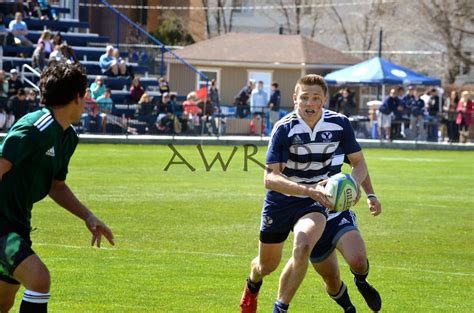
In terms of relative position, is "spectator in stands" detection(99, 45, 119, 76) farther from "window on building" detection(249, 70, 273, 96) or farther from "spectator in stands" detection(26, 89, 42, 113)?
"window on building" detection(249, 70, 273, 96)

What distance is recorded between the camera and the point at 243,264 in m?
12.7

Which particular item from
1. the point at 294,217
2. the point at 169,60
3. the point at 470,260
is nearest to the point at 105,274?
the point at 294,217

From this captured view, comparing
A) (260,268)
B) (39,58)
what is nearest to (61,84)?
(260,268)

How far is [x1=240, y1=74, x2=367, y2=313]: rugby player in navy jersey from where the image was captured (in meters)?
8.77

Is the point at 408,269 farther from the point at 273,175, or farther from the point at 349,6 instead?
the point at 349,6

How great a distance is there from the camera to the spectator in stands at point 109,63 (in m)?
40.4

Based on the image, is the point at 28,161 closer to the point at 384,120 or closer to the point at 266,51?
the point at 384,120

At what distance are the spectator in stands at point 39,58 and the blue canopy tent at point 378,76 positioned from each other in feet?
43.2

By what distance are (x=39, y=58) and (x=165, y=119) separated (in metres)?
4.55

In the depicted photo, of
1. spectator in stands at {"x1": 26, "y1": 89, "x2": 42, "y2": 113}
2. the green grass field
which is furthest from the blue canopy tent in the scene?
the green grass field

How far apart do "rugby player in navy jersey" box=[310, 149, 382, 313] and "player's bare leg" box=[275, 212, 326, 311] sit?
359mm

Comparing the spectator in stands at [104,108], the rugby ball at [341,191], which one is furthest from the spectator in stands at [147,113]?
the rugby ball at [341,191]

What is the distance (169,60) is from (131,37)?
7006 millimetres

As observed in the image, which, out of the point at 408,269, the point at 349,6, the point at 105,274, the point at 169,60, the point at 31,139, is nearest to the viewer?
the point at 31,139
